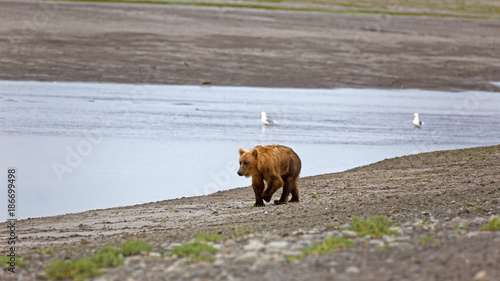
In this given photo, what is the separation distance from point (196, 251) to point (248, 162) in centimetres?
425

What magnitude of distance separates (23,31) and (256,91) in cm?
1299

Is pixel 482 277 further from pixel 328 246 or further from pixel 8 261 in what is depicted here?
pixel 8 261

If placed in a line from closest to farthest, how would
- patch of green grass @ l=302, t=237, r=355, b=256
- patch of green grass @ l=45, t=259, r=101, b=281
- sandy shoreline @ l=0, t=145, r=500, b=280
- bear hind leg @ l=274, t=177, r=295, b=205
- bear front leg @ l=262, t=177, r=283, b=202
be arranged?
sandy shoreline @ l=0, t=145, r=500, b=280, patch of green grass @ l=45, t=259, r=101, b=281, patch of green grass @ l=302, t=237, r=355, b=256, bear front leg @ l=262, t=177, r=283, b=202, bear hind leg @ l=274, t=177, r=295, b=205

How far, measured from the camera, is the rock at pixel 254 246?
649cm

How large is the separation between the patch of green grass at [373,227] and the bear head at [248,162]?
3241mm

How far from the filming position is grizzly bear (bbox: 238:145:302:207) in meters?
10.6

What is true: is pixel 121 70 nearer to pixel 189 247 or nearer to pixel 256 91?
pixel 256 91

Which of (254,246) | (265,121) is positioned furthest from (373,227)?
(265,121)

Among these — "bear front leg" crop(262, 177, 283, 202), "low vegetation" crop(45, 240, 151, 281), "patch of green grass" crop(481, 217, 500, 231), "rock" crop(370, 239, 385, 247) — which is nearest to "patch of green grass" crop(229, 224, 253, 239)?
"low vegetation" crop(45, 240, 151, 281)

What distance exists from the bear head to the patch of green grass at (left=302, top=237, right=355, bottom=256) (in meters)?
3.92

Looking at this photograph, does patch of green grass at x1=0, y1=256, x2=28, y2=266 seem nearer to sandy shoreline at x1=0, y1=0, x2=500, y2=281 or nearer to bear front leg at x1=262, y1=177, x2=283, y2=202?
sandy shoreline at x1=0, y1=0, x2=500, y2=281

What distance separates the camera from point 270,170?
10.7 meters

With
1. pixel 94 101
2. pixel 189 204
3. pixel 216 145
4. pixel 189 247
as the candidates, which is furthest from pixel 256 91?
pixel 189 247

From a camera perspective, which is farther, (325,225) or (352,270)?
(325,225)
